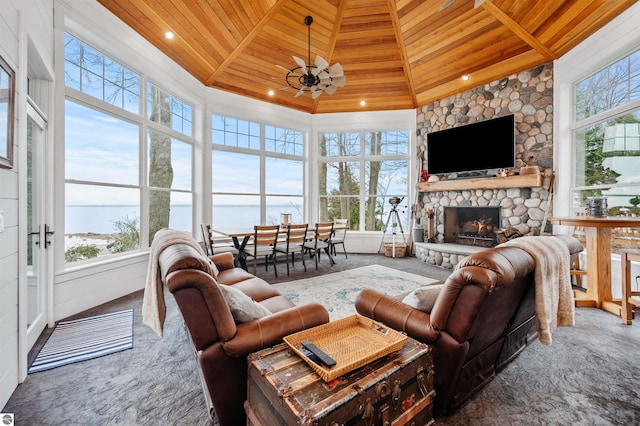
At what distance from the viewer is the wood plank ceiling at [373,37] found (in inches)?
148

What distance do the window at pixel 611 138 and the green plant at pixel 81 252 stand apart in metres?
6.81

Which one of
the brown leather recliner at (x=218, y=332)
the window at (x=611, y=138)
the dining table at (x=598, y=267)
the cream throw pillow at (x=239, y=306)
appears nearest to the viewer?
the brown leather recliner at (x=218, y=332)

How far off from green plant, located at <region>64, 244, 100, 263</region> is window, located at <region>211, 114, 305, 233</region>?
2141 millimetres

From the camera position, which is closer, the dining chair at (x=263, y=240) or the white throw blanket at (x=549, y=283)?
the white throw blanket at (x=549, y=283)

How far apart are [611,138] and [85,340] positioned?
21.4 feet

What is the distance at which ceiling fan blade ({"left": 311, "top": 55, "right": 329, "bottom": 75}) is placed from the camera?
12.5ft

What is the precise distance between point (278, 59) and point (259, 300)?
491cm

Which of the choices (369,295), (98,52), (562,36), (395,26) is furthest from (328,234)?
(562,36)

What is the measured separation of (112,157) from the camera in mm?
3668

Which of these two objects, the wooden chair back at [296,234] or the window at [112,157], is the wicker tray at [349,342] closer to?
the wooden chair back at [296,234]

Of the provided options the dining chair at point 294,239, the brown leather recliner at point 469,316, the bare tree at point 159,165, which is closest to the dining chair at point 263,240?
the dining chair at point 294,239

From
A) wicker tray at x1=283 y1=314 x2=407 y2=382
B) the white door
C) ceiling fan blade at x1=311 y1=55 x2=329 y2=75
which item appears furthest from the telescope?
the white door

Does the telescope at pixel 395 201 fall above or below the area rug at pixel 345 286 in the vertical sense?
above

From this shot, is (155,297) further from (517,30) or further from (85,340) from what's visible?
(517,30)
